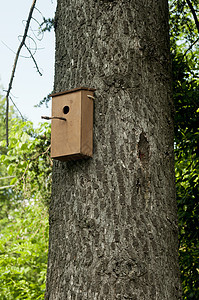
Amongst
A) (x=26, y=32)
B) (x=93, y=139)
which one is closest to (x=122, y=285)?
(x=93, y=139)

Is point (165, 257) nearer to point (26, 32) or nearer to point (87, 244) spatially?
point (87, 244)

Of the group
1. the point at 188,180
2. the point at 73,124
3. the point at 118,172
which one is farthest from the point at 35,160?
the point at 118,172

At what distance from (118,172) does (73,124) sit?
32cm

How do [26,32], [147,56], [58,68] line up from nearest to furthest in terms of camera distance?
[147,56] → [58,68] → [26,32]

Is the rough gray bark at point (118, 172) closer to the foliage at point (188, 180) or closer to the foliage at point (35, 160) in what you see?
the foliage at point (188, 180)

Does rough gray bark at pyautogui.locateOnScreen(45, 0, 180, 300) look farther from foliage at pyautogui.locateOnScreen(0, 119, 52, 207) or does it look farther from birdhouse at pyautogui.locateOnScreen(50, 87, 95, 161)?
foliage at pyautogui.locateOnScreen(0, 119, 52, 207)

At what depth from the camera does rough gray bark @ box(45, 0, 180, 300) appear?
1.56m

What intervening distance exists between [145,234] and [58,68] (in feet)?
3.08

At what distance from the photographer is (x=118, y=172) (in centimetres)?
165

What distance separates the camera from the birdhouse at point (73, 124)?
1719 mm

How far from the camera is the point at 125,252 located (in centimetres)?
154

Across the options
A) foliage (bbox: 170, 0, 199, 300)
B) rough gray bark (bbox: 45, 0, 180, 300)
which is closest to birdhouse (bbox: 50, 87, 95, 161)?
rough gray bark (bbox: 45, 0, 180, 300)

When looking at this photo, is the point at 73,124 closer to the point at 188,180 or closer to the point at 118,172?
the point at 118,172

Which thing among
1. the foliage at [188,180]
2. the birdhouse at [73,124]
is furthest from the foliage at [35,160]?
the birdhouse at [73,124]
